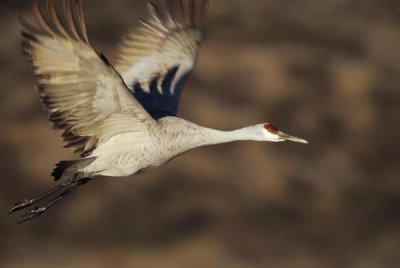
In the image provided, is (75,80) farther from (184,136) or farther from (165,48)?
(165,48)

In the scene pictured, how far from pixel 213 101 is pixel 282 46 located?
2.66 metres

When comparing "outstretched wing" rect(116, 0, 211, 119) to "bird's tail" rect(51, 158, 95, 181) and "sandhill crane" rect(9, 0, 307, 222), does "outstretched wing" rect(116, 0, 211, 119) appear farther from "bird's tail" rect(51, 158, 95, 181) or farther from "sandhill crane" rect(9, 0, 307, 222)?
"bird's tail" rect(51, 158, 95, 181)

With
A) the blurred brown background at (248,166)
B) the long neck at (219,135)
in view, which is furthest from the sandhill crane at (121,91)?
the blurred brown background at (248,166)

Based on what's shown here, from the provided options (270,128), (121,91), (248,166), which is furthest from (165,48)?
(248,166)

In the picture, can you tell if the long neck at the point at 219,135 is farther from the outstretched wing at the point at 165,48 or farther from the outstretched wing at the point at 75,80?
the outstretched wing at the point at 165,48

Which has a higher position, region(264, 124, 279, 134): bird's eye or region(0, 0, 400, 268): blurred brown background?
region(264, 124, 279, 134): bird's eye

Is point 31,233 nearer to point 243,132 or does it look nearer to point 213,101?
point 213,101

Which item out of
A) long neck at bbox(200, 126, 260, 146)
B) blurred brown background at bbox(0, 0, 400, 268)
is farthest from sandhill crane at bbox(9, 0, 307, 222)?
blurred brown background at bbox(0, 0, 400, 268)

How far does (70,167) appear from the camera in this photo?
1126 cm

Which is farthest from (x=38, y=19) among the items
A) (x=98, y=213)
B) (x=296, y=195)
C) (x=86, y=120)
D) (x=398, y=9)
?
(x=398, y=9)

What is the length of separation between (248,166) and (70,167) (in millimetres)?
9655

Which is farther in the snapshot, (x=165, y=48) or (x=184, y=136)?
(x=165, y=48)

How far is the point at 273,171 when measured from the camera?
21031mm

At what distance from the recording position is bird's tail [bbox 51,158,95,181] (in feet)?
36.7
